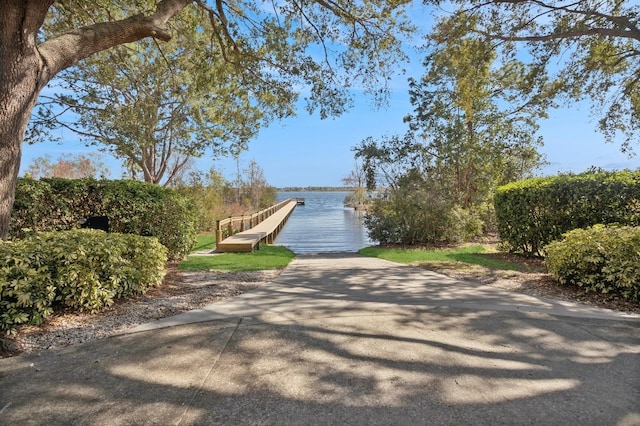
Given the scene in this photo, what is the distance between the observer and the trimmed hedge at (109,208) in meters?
6.35

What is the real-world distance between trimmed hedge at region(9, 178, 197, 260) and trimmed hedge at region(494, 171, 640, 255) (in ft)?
24.9

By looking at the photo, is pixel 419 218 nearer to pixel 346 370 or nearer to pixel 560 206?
pixel 560 206

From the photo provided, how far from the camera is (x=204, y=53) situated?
10266 millimetres

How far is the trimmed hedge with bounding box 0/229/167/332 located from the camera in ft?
11.0

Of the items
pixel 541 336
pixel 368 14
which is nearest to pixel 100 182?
pixel 368 14

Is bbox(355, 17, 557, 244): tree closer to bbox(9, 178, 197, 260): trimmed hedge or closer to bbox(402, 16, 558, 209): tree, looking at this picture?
bbox(402, 16, 558, 209): tree

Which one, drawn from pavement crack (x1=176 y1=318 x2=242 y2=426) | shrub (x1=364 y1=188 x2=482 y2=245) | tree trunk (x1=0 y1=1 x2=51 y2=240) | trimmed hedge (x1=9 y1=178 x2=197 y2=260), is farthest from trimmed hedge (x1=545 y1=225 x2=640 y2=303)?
tree trunk (x1=0 y1=1 x2=51 y2=240)

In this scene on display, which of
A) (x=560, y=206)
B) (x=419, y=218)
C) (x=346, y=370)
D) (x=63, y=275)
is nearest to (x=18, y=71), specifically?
(x=63, y=275)

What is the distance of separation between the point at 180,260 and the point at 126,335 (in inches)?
202

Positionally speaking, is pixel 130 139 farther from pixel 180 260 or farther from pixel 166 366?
pixel 166 366

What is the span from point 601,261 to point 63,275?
20.8 feet

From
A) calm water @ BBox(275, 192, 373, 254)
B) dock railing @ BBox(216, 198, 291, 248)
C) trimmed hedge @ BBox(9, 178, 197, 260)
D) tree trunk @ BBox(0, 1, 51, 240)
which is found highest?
tree trunk @ BBox(0, 1, 51, 240)

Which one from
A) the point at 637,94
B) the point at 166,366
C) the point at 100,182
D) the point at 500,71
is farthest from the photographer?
the point at 500,71

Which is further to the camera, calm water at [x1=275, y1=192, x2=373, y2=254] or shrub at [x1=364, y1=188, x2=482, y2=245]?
calm water at [x1=275, y1=192, x2=373, y2=254]
